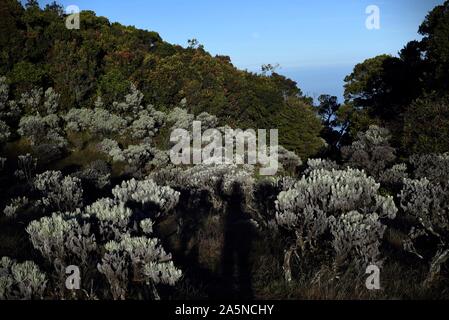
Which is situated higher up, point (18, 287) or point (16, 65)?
point (16, 65)

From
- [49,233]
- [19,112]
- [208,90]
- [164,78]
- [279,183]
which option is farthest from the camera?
[208,90]

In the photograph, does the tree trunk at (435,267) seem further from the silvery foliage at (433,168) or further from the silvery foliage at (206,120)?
the silvery foliage at (206,120)

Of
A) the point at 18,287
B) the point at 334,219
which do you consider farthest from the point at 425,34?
the point at 18,287

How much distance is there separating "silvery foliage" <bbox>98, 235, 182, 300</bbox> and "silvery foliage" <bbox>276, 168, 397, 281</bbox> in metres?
2.98

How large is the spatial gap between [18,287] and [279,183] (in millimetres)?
10311

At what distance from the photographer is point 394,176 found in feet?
71.7

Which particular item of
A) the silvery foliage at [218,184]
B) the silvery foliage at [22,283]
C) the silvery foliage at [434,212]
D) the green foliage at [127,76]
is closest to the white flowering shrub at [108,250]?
the silvery foliage at [22,283]

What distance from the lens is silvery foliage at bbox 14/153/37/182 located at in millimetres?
22562

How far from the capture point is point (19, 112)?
98.3ft

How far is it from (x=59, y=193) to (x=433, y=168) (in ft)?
53.7

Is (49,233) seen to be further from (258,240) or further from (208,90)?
(208,90)

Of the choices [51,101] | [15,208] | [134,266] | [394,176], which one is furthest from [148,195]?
[51,101]

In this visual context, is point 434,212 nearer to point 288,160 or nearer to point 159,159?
point 159,159

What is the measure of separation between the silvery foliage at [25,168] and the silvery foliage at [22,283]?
56.2 ft
